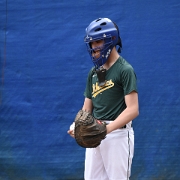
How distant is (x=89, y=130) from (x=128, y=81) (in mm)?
502

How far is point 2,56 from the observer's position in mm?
5516

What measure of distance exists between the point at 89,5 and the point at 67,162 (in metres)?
1.84

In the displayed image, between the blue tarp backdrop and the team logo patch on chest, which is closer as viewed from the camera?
the team logo patch on chest

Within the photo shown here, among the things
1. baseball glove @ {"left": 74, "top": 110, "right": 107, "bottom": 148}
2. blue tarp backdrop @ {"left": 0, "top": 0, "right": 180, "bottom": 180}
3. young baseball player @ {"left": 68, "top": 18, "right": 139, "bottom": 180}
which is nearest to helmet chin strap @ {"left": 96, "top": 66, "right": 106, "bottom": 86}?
young baseball player @ {"left": 68, "top": 18, "right": 139, "bottom": 180}

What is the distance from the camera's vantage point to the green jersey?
3.80 metres

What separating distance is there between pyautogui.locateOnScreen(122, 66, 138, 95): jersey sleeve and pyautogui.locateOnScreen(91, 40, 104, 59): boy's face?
0.91 ft

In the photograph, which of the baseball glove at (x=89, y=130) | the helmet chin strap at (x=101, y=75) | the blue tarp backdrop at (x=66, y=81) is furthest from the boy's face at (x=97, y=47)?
the blue tarp backdrop at (x=66, y=81)

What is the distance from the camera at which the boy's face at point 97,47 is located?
3.91 metres

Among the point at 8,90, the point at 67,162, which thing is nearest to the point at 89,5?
the point at 8,90

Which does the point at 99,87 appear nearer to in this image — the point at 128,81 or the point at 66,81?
the point at 128,81

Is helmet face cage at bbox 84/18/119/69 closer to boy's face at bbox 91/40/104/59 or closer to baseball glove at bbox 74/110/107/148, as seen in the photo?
boy's face at bbox 91/40/104/59

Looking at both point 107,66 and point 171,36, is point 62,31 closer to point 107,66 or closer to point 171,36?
point 171,36

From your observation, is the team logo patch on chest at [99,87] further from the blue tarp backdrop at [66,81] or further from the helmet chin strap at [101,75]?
the blue tarp backdrop at [66,81]

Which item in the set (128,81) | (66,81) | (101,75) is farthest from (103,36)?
(66,81)
